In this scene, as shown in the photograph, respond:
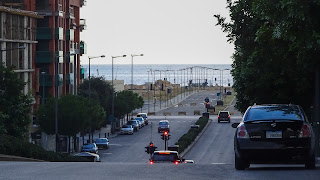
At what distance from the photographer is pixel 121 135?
102312mm

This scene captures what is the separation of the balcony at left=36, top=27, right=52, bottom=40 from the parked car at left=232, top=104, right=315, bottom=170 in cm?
7197

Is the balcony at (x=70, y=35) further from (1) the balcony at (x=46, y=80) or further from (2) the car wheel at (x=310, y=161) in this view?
(2) the car wheel at (x=310, y=161)

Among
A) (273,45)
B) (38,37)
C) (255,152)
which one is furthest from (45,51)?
(255,152)

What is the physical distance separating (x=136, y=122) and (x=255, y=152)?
90668 mm

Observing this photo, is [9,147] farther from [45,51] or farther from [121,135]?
[121,135]

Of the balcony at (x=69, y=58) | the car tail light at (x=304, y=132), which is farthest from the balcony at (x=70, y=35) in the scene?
the car tail light at (x=304, y=132)

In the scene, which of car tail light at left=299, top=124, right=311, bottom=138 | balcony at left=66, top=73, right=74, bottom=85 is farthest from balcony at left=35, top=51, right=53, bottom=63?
car tail light at left=299, top=124, right=311, bottom=138

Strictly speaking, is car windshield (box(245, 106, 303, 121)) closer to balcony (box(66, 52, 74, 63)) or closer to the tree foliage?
the tree foliage

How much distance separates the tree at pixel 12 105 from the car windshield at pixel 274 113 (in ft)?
122

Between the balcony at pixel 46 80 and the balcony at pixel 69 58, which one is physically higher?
the balcony at pixel 69 58

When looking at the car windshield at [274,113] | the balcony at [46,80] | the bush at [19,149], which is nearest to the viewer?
the car windshield at [274,113]

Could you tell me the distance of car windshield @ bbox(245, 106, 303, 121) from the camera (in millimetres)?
19681

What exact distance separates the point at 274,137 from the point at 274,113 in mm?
612

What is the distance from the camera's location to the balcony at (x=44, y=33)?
9031cm
